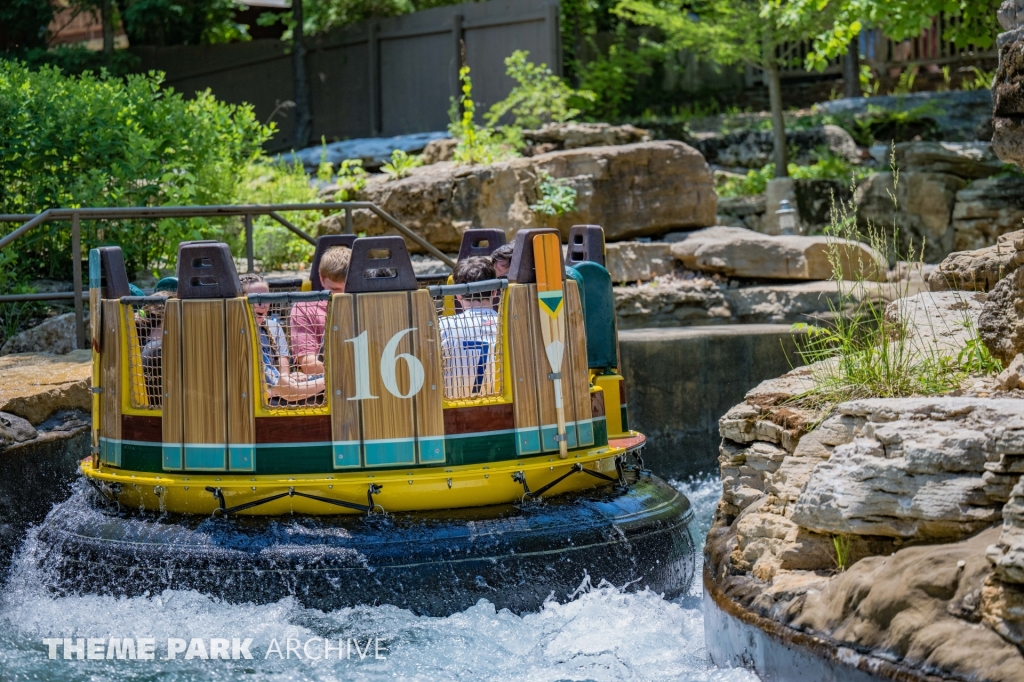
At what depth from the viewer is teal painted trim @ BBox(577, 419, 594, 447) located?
5.00 meters

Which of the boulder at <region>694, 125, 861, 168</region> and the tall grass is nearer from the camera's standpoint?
the tall grass

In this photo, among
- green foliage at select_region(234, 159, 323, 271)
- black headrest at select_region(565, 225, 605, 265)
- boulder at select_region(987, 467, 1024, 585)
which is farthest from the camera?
green foliage at select_region(234, 159, 323, 271)

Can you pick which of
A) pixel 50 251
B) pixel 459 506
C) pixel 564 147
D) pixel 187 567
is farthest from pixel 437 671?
pixel 564 147

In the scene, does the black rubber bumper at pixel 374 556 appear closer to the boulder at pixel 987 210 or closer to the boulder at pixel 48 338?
the boulder at pixel 48 338

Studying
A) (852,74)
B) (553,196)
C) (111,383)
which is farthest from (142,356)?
(852,74)

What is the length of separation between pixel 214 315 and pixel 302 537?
39.5 inches

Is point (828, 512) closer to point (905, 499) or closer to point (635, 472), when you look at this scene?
point (905, 499)

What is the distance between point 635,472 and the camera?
556cm

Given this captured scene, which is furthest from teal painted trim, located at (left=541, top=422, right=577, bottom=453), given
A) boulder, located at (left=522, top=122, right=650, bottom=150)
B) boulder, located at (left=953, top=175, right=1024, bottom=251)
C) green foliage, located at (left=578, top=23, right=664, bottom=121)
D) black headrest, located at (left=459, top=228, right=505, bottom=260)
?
green foliage, located at (left=578, top=23, right=664, bottom=121)

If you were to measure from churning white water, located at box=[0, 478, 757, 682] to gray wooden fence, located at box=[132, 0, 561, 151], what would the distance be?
33.4 feet

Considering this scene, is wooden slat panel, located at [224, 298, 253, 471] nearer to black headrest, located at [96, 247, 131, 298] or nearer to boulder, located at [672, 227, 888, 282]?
black headrest, located at [96, 247, 131, 298]

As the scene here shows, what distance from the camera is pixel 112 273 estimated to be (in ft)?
16.9

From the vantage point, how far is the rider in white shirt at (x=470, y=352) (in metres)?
4.91

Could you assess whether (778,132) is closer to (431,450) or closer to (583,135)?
(583,135)
